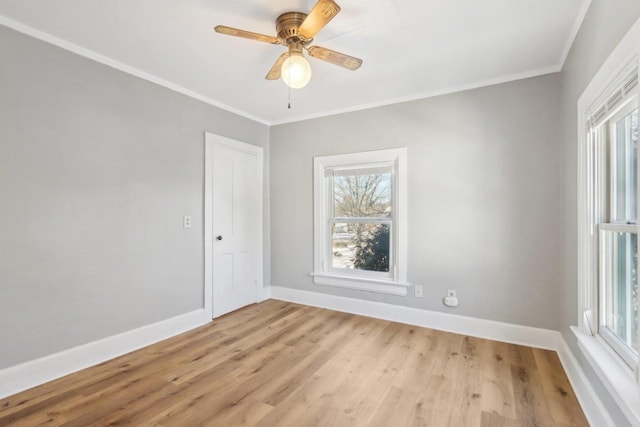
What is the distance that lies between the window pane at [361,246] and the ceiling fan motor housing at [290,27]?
2197 mm

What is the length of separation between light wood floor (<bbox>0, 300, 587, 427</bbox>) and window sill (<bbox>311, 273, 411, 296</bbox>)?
483mm

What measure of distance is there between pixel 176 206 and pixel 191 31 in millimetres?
1618

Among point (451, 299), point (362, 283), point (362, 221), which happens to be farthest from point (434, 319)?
point (362, 221)

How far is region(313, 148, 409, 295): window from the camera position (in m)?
3.31

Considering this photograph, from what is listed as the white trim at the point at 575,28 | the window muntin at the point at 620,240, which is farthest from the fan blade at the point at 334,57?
the window muntin at the point at 620,240

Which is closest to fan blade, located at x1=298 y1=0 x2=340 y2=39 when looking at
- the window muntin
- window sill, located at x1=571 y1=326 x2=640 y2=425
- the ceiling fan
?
the ceiling fan

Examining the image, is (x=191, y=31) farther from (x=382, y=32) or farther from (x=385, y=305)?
(x=385, y=305)

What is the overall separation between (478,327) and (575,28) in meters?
2.54

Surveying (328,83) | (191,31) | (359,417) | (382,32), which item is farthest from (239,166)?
(359,417)

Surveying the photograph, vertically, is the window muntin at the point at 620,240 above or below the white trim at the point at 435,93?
below

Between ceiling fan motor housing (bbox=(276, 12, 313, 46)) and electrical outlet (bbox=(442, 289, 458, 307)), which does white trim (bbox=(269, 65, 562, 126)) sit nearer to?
ceiling fan motor housing (bbox=(276, 12, 313, 46))

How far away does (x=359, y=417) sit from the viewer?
1.77 meters

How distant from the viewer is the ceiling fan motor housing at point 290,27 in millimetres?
1869

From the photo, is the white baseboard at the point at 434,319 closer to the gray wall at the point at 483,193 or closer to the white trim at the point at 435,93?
the gray wall at the point at 483,193
